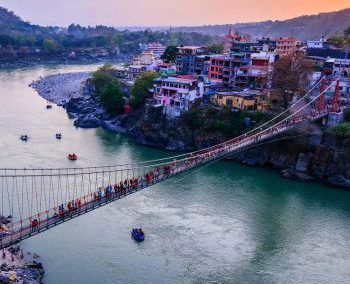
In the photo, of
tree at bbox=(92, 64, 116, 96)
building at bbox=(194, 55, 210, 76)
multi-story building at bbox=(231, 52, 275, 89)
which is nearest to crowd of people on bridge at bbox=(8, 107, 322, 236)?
multi-story building at bbox=(231, 52, 275, 89)

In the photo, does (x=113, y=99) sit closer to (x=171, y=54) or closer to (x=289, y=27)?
(x=171, y=54)

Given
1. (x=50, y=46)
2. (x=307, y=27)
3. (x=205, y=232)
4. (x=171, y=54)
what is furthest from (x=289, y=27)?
(x=205, y=232)

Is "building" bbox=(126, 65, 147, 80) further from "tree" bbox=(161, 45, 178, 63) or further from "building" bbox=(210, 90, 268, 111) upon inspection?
"building" bbox=(210, 90, 268, 111)

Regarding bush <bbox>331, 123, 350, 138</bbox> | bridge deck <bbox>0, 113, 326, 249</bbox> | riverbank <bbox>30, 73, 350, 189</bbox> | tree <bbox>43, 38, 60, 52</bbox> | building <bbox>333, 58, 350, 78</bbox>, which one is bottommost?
riverbank <bbox>30, 73, 350, 189</bbox>

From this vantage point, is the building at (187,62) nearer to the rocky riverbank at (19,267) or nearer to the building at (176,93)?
the building at (176,93)

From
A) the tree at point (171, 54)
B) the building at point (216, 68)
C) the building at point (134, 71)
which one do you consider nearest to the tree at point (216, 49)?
the tree at point (171, 54)
